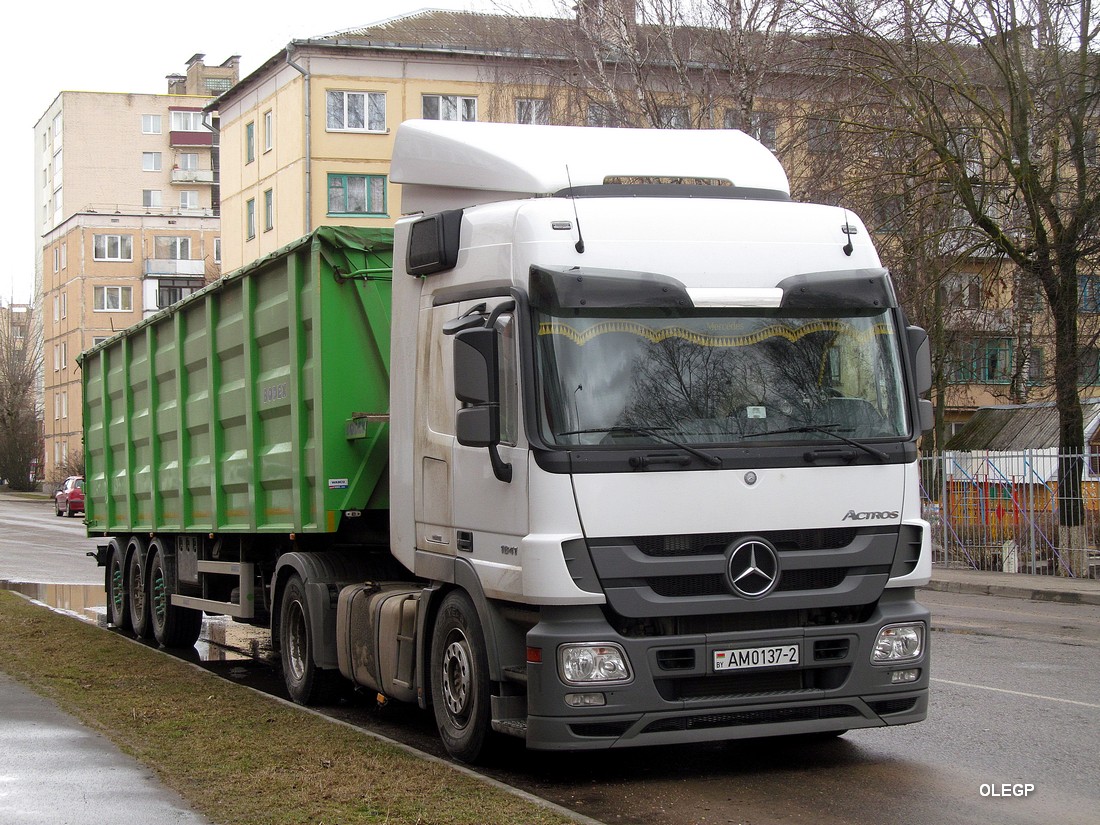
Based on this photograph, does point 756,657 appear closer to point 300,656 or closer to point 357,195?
point 300,656

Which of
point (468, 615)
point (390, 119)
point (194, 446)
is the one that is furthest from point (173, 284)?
point (468, 615)

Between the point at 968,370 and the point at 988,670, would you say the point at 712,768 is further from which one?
the point at 968,370

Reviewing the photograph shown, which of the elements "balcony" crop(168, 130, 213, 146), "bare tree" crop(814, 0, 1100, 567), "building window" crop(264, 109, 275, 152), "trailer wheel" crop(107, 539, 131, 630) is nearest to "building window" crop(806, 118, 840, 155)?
"bare tree" crop(814, 0, 1100, 567)

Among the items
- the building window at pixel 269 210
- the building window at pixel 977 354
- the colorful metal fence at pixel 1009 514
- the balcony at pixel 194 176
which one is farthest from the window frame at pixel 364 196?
the balcony at pixel 194 176

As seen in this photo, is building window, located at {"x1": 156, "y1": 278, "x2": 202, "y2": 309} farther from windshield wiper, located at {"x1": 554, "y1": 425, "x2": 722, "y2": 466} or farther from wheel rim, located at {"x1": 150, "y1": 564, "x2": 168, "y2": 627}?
windshield wiper, located at {"x1": 554, "y1": 425, "x2": 722, "y2": 466}

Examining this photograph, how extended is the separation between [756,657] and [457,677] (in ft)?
5.47

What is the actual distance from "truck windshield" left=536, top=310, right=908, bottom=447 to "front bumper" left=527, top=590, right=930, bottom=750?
3.00ft

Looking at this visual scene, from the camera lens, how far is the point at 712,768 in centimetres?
750

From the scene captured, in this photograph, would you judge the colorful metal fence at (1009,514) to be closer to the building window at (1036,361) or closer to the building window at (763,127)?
the building window at (763,127)

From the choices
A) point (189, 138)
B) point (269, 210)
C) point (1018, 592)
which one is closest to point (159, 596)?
point (1018, 592)

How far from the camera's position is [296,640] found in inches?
397

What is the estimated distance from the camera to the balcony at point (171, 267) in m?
83.4

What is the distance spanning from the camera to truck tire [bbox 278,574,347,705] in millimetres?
9680

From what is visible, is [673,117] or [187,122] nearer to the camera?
[673,117]
